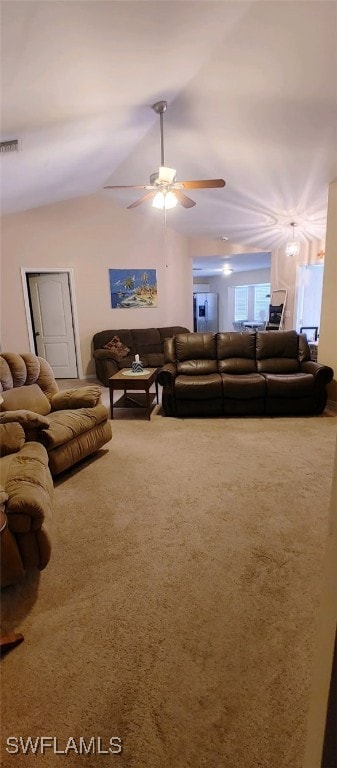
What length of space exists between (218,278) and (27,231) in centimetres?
700

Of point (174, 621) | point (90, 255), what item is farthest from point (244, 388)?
point (90, 255)

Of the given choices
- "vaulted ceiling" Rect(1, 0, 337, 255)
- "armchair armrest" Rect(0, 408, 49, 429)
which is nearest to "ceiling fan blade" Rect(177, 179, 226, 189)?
"vaulted ceiling" Rect(1, 0, 337, 255)

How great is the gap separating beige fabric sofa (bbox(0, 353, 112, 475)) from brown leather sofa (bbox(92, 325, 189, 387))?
2.57 metres

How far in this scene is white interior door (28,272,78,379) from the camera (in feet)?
19.5

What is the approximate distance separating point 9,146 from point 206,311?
8.67 metres

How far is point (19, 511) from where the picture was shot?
1.55 metres

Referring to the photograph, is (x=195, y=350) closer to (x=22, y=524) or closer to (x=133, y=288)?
(x=133, y=288)

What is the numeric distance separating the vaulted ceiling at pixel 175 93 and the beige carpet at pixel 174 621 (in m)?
2.83

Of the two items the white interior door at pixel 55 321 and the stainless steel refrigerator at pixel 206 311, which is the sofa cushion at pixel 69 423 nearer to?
the white interior door at pixel 55 321

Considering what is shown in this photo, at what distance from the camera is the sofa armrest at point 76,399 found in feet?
9.89

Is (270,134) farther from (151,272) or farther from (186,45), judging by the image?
(151,272)

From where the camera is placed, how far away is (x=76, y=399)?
3.04 meters

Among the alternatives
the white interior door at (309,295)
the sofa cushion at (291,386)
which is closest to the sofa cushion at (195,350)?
the sofa cushion at (291,386)

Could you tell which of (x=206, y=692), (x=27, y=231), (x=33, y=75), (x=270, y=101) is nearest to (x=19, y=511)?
(x=206, y=692)
